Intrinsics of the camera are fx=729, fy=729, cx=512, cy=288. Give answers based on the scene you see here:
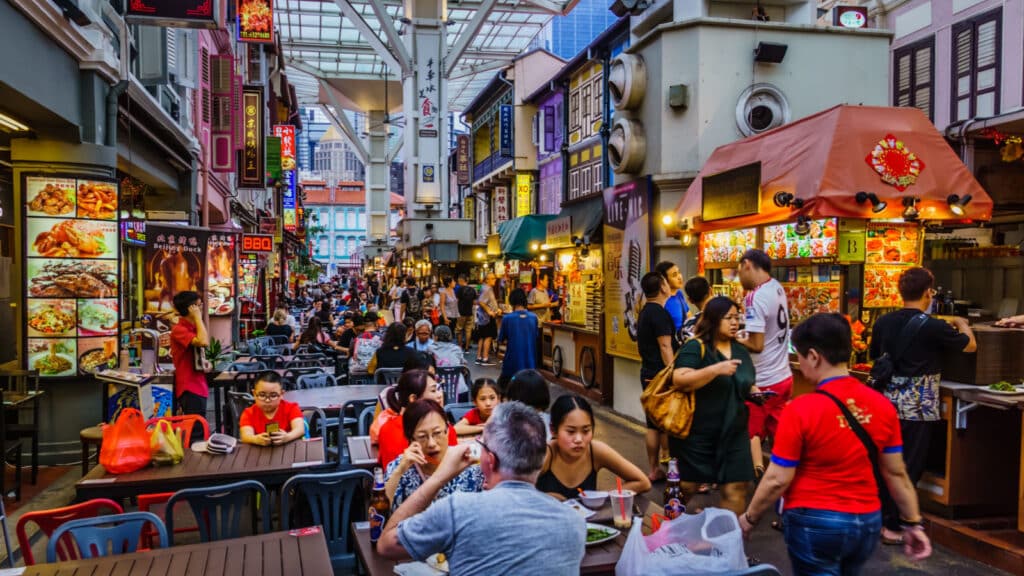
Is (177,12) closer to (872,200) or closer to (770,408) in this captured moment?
(770,408)

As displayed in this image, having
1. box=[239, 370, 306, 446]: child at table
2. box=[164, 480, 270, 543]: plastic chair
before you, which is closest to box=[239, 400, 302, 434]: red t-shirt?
box=[239, 370, 306, 446]: child at table

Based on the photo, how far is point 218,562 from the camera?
3186 millimetres

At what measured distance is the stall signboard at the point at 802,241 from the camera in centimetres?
799

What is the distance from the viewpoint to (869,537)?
3115 mm

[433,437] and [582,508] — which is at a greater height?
[433,437]

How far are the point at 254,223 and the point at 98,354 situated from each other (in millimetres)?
18994

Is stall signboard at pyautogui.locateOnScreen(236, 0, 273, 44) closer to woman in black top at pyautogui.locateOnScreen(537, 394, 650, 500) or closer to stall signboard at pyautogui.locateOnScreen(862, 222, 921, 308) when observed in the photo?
stall signboard at pyautogui.locateOnScreen(862, 222, 921, 308)

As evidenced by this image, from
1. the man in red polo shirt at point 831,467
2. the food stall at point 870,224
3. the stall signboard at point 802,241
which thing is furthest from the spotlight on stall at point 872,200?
the man in red polo shirt at point 831,467

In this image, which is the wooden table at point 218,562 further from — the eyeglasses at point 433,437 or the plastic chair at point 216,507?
the eyeglasses at point 433,437

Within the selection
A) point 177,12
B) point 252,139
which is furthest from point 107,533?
point 252,139

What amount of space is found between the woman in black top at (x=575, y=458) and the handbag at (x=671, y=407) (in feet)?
2.44

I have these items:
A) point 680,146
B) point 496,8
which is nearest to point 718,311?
point 680,146

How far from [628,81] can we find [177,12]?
19.0 feet

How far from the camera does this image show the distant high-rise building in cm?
4294
